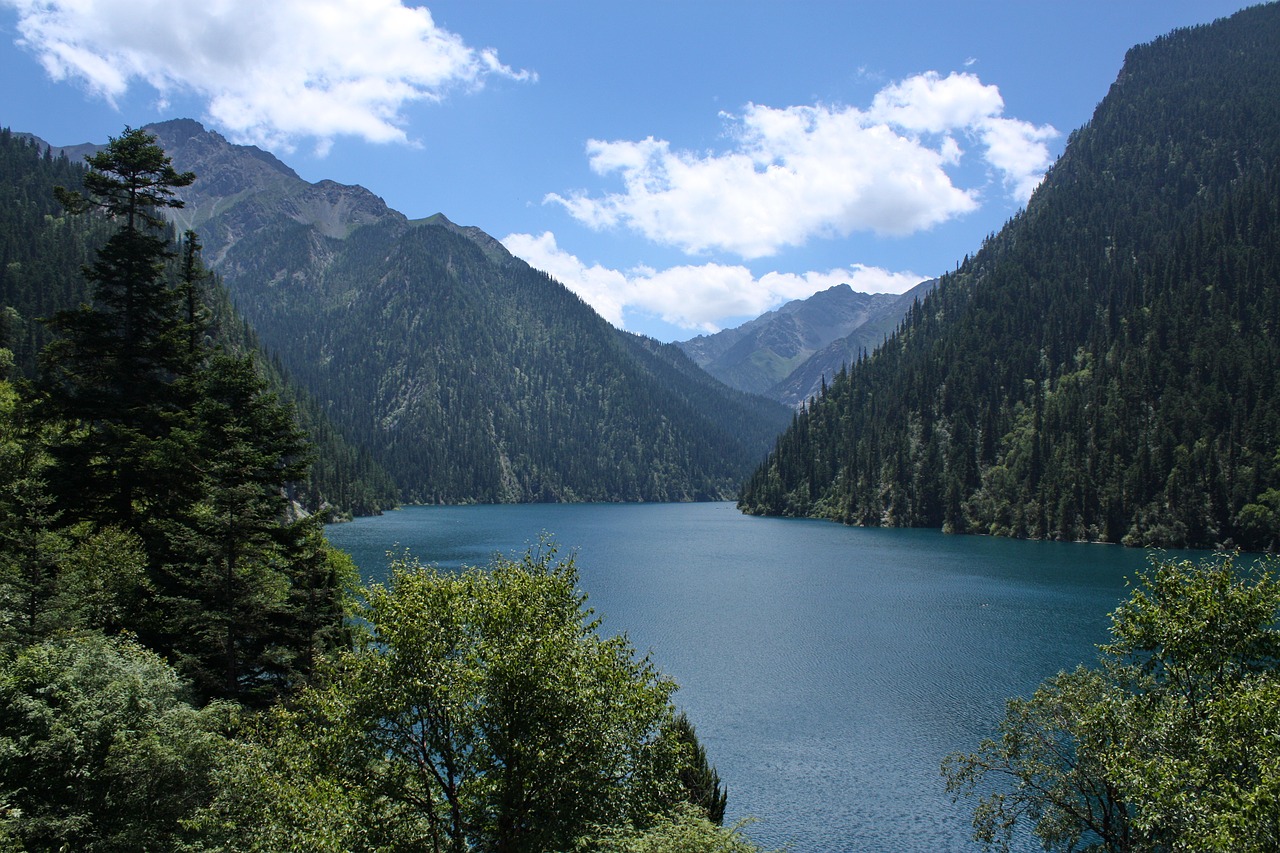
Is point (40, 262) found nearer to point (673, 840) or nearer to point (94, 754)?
point (94, 754)

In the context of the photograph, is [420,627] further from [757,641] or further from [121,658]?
[757,641]

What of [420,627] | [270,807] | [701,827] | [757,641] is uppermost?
[420,627]

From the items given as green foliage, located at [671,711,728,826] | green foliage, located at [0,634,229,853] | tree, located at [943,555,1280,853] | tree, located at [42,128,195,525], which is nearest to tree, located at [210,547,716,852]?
green foliage, located at [0,634,229,853]

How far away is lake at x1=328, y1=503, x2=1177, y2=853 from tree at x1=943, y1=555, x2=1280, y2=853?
882cm

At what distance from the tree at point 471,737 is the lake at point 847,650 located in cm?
1057

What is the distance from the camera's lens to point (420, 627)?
22.4 m

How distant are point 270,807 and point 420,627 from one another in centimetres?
603

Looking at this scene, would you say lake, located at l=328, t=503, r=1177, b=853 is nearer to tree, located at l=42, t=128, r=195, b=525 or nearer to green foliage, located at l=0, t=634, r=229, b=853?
green foliage, located at l=0, t=634, r=229, b=853

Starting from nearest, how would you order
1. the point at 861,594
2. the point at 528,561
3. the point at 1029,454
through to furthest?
the point at 528,561 → the point at 861,594 → the point at 1029,454

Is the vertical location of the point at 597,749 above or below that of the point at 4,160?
below

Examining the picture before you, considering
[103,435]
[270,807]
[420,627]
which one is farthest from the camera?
[103,435]

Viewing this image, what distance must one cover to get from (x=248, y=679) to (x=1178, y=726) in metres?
36.7

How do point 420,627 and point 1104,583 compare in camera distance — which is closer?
point 420,627

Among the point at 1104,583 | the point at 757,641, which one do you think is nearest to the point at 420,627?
the point at 757,641
